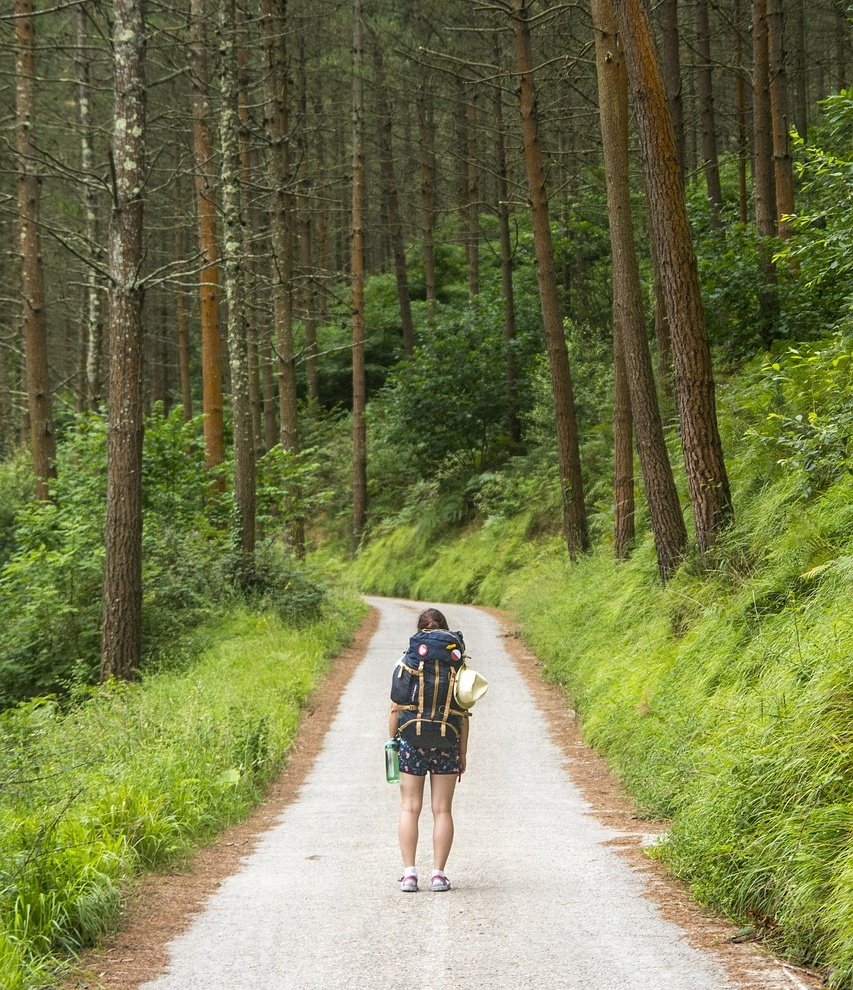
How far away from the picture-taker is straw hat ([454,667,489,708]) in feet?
21.8

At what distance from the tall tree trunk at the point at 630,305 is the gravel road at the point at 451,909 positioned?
371cm

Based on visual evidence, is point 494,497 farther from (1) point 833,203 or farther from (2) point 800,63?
(2) point 800,63

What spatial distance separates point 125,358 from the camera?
41.6 feet

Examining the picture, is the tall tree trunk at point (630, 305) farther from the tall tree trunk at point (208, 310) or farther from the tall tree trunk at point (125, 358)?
the tall tree trunk at point (208, 310)

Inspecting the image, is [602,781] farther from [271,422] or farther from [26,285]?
[271,422]

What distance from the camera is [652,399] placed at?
1337 centimetres

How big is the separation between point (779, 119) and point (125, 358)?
48.8 feet

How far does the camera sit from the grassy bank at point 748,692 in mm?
5422

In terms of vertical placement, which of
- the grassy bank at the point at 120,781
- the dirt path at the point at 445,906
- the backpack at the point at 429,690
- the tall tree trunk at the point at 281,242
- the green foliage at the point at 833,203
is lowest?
the dirt path at the point at 445,906

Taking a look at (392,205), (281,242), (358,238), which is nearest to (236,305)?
(281,242)

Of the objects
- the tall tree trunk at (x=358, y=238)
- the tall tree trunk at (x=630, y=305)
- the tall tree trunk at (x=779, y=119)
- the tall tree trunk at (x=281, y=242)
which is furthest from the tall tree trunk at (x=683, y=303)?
the tall tree trunk at (x=358, y=238)

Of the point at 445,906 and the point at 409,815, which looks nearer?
the point at 445,906

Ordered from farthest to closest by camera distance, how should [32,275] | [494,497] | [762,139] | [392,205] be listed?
[392,205] → [494,497] → [762,139] → [32,275]

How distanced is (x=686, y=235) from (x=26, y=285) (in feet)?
40.3
